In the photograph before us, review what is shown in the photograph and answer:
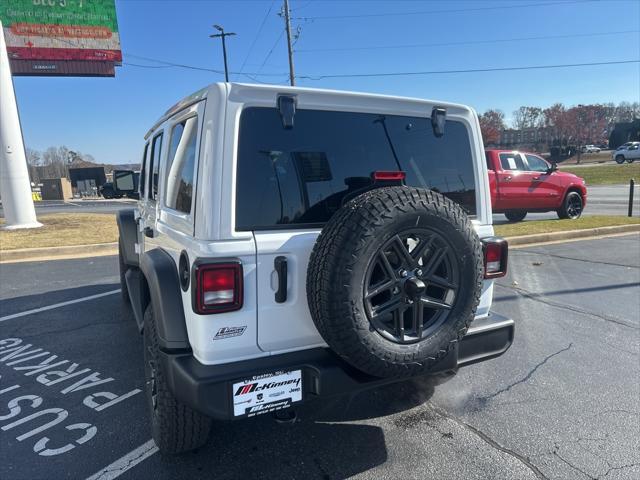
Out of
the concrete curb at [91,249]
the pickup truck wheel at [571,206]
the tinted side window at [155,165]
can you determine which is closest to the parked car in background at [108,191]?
the tinted side window at [155,165]

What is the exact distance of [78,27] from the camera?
2500 cm

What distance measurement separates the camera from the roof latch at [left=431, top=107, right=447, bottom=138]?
264cm

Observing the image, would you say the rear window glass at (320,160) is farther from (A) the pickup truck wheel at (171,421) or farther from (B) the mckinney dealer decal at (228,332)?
(A) the pickup truck wheel at (171,421)

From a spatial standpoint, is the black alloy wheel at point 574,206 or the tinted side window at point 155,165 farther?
the black alloy wheel at point 574,206

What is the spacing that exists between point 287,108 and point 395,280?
996 mm

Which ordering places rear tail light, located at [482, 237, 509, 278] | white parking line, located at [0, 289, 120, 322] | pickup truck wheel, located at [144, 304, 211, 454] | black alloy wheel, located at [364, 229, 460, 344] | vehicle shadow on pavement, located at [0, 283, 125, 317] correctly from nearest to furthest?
1. black alloy wheel, located at [364, 229, 460, 344]
2. pickup truck wheel, located at [144, 304, 211, 454]
3. rear tail light, located at [482, 237, 509, 278]
4. white parking line, located at [0, 289, 120, 322]
5. vehicle shadow on pavement, located at [0, 283, 125, 317]

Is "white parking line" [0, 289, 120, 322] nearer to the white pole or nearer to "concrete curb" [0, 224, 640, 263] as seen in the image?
"concrete curb" [0, 224, 640, 263]

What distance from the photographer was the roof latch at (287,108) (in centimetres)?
217

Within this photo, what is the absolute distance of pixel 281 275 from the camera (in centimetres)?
213

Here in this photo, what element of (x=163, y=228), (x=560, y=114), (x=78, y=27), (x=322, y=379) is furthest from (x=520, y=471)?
(x=560, y=114)

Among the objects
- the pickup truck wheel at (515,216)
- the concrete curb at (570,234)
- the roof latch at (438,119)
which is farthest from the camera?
the pickup truck wheel at (515,216)

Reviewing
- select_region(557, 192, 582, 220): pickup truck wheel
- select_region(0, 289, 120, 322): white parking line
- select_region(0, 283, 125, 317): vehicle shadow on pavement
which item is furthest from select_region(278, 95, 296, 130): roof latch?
select_region(557, 192, 582, 220): pickup truck wheel

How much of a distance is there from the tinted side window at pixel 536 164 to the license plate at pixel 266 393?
1129 centimetres

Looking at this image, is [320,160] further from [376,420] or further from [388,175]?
[376,420]
